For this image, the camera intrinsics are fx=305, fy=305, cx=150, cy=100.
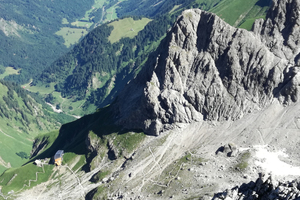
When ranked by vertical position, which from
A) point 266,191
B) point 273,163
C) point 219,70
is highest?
point 219,70

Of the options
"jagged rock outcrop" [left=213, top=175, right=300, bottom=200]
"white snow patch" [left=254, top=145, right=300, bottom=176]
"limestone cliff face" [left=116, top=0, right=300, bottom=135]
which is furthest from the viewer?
"limestone cliff face" [left=116, top=0, right=300, bottom=135]

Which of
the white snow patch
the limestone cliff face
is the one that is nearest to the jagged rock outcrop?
the white snow patch

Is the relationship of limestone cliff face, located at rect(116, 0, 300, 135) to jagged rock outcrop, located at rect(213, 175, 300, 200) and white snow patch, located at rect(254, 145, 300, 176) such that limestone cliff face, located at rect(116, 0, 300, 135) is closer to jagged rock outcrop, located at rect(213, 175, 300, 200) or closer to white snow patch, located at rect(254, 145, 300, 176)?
white snow patch, located at rect(254, 145, 300, 176)

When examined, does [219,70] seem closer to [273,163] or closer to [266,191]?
[273,163]

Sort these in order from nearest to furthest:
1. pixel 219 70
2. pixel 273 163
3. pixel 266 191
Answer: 1. pixel 266 191
2. pixel 273 163
3. pixel 219 70

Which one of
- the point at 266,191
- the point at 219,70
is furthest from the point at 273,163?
the point at 266,191

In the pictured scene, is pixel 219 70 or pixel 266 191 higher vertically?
pixel 219 70

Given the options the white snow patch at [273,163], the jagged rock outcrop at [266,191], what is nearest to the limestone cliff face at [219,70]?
the white snow patch at [273,163]
